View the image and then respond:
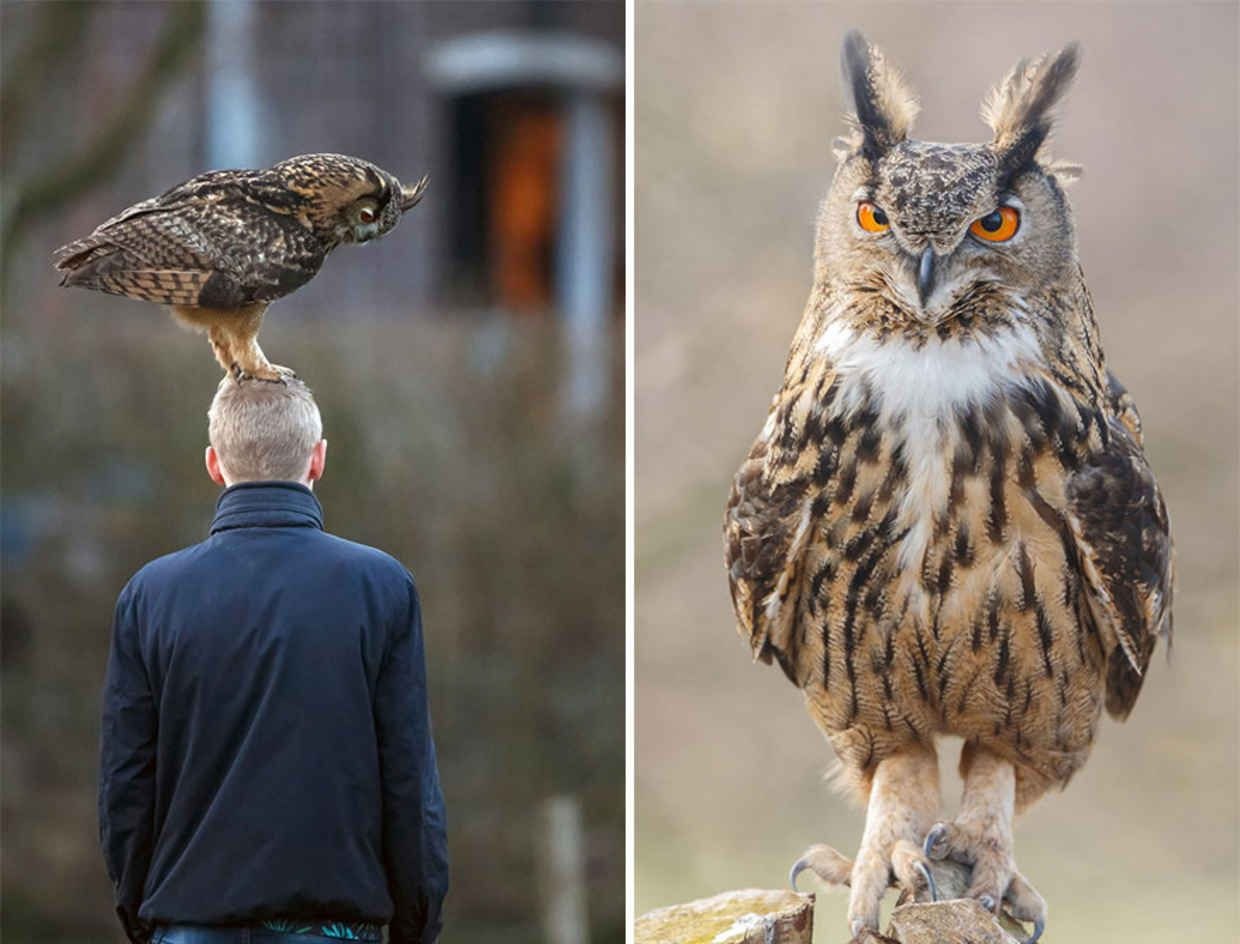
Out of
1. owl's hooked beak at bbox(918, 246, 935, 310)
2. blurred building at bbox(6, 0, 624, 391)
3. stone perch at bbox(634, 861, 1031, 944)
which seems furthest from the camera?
blurred building at bbox(6, 0, 624, 391)

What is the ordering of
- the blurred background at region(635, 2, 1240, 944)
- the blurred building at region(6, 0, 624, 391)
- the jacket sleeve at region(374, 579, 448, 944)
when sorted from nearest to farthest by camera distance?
1. the jacket sleeve at region(374, 579, 448, 944)
2. the blurred background at region(635, 2, 1240, 944)
3. the blurred building at region(6, 0, 624, 391)

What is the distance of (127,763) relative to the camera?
79.0 inches

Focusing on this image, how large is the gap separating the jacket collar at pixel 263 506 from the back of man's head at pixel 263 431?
0.01 metres

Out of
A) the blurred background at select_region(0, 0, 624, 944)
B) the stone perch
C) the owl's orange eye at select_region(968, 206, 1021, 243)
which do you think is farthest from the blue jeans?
the blurred background at select_region(0, 0, 624, 944)

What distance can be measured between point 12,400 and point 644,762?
118 inches

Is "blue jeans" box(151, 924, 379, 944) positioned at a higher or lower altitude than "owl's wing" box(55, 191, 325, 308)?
lower

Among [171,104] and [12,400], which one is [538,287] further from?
[12,400]

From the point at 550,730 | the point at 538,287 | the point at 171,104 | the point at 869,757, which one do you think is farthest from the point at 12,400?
the point at 869,757

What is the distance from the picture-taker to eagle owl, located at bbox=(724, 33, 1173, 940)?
5.96 feet

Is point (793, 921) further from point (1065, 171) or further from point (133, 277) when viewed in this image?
point (133, 277)

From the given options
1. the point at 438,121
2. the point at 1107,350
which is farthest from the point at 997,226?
the point at 438,121

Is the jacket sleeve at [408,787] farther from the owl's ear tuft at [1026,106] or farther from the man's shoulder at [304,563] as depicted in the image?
the owl's ear tuft at [1026,106]

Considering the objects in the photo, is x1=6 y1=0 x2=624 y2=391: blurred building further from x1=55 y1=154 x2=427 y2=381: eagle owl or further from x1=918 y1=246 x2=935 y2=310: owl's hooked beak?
x1=918 y1=246 x2=935 y2=310: owl's hooked beak

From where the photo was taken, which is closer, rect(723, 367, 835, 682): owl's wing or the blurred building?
rect(723, 367, 835, 682): owl's wing
